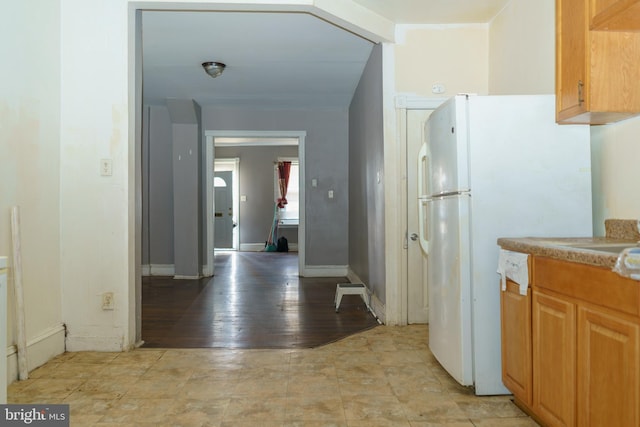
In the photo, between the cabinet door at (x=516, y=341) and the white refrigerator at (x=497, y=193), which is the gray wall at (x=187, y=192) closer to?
the white refrigerator at (x=497, y=193)

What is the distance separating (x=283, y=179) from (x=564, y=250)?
32.0ft

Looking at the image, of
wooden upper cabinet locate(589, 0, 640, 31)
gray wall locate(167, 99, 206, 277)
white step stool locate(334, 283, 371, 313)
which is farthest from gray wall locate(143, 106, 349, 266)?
wooden upper cabinet locate(589, 0, 640, 31)

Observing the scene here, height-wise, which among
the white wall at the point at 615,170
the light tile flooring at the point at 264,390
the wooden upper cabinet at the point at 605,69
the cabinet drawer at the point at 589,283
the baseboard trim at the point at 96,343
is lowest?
the light tile flooring at the point at 264,390

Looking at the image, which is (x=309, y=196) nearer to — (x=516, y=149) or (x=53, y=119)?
(x=53, y=119)

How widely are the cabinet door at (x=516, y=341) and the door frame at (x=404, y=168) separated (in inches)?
58.7

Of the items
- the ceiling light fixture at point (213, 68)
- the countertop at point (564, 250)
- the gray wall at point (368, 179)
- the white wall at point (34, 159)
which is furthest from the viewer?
the ceiling light fixture at point (213, 68)

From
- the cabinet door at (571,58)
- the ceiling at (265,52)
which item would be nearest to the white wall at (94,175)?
the ceiling at (265,52)

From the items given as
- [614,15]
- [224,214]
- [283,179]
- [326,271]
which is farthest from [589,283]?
[224,214]

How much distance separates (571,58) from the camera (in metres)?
2.05

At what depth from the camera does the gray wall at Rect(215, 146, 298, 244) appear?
11.3 meters

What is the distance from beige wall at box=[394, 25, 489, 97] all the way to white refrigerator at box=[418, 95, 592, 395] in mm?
1464

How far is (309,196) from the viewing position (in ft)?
21.7

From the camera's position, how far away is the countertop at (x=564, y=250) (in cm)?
143

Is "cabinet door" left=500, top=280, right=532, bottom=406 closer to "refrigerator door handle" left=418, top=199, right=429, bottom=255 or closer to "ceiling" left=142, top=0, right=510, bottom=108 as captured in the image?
"refrigerator door handle" left=418, top=199, right=429, bottom=255
